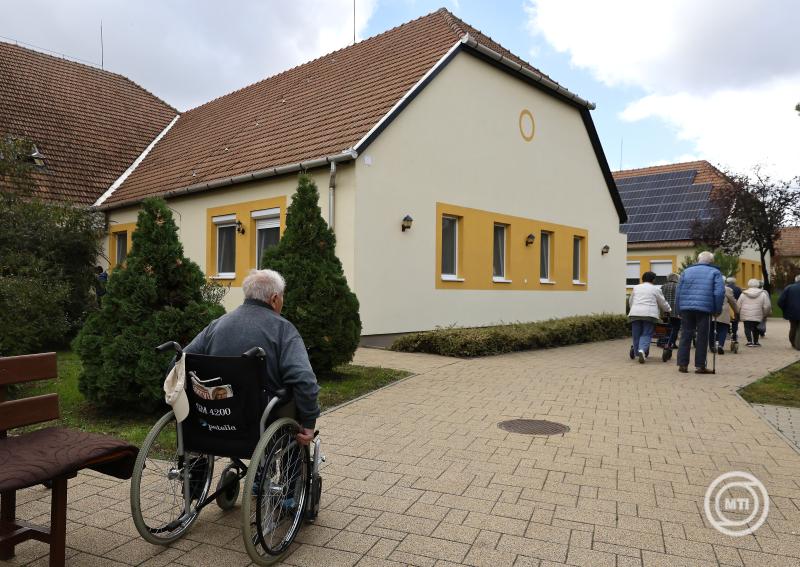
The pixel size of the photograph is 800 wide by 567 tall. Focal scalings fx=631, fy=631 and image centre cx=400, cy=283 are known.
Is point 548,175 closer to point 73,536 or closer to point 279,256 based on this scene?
point 279,256

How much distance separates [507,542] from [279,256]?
603 cm

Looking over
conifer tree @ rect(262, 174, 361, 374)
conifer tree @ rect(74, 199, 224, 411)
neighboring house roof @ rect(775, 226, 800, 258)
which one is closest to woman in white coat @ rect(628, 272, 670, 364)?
conifer tree @ rect(262, 174, 361, 374)

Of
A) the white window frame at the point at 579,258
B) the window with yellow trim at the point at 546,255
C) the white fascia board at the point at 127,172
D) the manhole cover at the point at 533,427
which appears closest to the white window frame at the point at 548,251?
the window with yellow trim at the point at 546,255

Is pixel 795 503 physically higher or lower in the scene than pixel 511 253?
lower

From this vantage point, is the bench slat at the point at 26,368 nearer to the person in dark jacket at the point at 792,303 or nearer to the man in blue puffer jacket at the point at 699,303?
the man in blue puffer jacket at the point at 699,303

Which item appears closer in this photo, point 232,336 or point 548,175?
point 232,336

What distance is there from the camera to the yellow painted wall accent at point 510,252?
14.5 metres

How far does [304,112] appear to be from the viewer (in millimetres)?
15258

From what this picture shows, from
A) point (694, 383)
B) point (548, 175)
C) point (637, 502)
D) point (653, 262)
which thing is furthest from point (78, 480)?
point (653, 262)

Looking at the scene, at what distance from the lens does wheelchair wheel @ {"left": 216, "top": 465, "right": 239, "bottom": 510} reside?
3.88m

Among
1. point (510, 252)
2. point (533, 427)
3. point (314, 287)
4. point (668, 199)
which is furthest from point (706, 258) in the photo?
point (668, 199)

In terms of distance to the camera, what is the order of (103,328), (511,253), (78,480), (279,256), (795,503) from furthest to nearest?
(511,253), (279,256), (103,328), (78,480), (795,503)

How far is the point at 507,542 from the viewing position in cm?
357

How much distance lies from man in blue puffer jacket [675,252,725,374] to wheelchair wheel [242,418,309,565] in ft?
26.9
